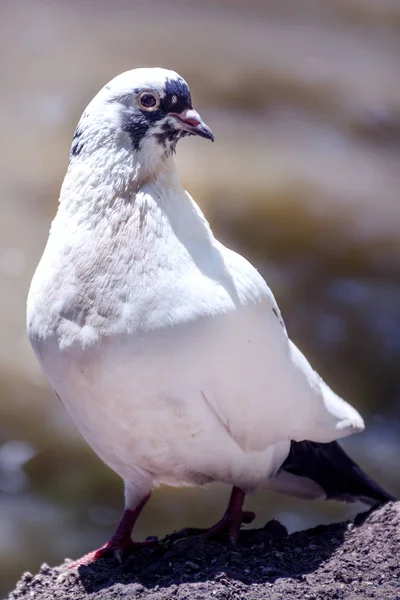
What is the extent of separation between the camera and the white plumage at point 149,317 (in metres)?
3.13

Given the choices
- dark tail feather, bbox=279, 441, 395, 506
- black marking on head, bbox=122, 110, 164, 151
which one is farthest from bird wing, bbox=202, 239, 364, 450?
black marking on head, bbox=122, 110, 164, 151

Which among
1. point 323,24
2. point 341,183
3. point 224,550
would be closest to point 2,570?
point 224,550

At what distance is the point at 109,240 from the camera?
325cm

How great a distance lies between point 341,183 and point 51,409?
306 centimetres

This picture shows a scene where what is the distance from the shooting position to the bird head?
129 inches

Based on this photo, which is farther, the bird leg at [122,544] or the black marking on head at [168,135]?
the bird leg at [122,544]

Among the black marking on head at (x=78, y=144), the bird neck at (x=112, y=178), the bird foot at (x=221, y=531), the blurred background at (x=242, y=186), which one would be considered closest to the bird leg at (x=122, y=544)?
the bird foot at (x=221, y=531)

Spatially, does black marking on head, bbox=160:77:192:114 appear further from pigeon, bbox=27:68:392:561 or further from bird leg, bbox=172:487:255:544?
bird leg, bbox=172:487:255:544

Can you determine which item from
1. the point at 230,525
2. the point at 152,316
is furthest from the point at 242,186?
the point at 152,316

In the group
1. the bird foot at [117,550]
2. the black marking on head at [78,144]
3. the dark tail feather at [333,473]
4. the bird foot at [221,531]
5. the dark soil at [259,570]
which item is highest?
the black marking on head at [78,144]

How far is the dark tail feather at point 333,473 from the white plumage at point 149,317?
50 centimetres

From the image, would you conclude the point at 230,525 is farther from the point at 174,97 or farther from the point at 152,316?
the point at 174,97

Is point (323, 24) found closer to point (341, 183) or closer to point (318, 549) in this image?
point (341, 183)

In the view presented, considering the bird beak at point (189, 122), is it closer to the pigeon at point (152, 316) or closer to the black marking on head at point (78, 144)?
the pigeon at point (152, 316)
